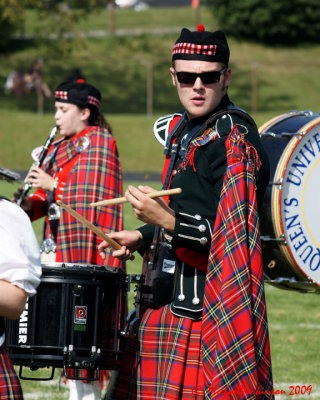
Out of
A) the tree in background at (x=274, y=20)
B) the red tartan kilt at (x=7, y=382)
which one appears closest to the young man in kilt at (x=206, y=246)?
the red tartan kilt at (x=7, y=382)

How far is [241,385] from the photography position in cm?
320

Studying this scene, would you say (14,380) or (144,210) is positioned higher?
(144,210)

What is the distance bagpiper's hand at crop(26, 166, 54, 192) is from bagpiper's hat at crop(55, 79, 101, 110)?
52cm

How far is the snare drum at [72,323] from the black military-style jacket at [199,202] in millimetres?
505

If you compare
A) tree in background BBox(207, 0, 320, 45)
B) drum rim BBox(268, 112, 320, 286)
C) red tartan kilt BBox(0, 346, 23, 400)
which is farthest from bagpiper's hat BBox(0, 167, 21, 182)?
tree in background BBox(207, 0, 320, 45)

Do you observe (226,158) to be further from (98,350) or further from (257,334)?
(98,350)

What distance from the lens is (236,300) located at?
3.24 m

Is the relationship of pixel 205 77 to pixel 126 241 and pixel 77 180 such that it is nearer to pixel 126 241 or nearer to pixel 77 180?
pixel 126 241

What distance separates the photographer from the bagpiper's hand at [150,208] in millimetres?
3266

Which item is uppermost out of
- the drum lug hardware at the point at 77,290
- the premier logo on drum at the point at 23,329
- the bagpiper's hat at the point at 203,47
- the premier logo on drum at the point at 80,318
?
the bagpiper's hat at the point at 203,47

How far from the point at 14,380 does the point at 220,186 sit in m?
1.09

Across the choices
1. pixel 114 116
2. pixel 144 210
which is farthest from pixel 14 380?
pixel 114 116

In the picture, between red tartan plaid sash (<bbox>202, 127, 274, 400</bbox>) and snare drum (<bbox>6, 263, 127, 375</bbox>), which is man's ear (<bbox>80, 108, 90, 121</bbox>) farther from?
red tartan plaid sash (<bbox>202, 127, 274, 400</bbox>)

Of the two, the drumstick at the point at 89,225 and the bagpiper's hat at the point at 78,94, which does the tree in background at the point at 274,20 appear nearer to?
the bagpiper's hat at the point at 78,94
